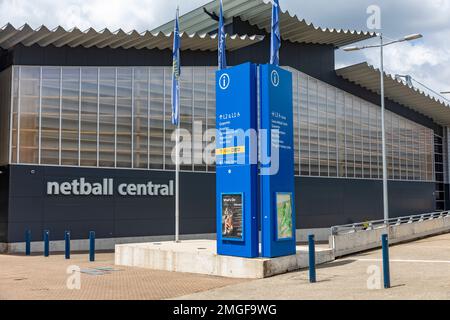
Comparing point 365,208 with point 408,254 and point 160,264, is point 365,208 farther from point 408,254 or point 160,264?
point 160,264

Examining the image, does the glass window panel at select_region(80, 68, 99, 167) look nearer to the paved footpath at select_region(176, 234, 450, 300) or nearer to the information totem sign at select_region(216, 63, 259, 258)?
the information totem sign at select_region(216, 63, 259, 258)

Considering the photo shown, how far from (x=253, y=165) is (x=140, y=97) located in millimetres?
15551

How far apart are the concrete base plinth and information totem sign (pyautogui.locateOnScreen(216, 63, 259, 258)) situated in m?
0.40

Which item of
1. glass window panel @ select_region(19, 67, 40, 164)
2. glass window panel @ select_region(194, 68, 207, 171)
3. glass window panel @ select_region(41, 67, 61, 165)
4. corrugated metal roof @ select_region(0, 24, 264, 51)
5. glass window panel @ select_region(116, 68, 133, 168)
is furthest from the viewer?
glass window panel @ select_region(194, 68, 207, 171)

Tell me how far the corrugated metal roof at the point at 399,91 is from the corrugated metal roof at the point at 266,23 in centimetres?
214

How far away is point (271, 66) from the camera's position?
49.8 feet

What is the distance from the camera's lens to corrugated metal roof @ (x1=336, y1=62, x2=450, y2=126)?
37688 millimetres

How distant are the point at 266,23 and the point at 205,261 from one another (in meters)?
21.4

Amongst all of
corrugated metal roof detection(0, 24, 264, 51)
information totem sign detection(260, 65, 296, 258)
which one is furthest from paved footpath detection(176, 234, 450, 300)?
corrugated metal roof detection(0, 24, 264, 51)

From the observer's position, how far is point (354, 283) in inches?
487

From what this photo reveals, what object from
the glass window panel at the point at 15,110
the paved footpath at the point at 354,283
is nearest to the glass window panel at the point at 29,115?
the glass window panel at the point at 15,110

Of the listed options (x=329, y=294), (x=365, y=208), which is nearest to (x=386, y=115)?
(x=365, y=208)

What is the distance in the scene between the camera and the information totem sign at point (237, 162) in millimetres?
14562
